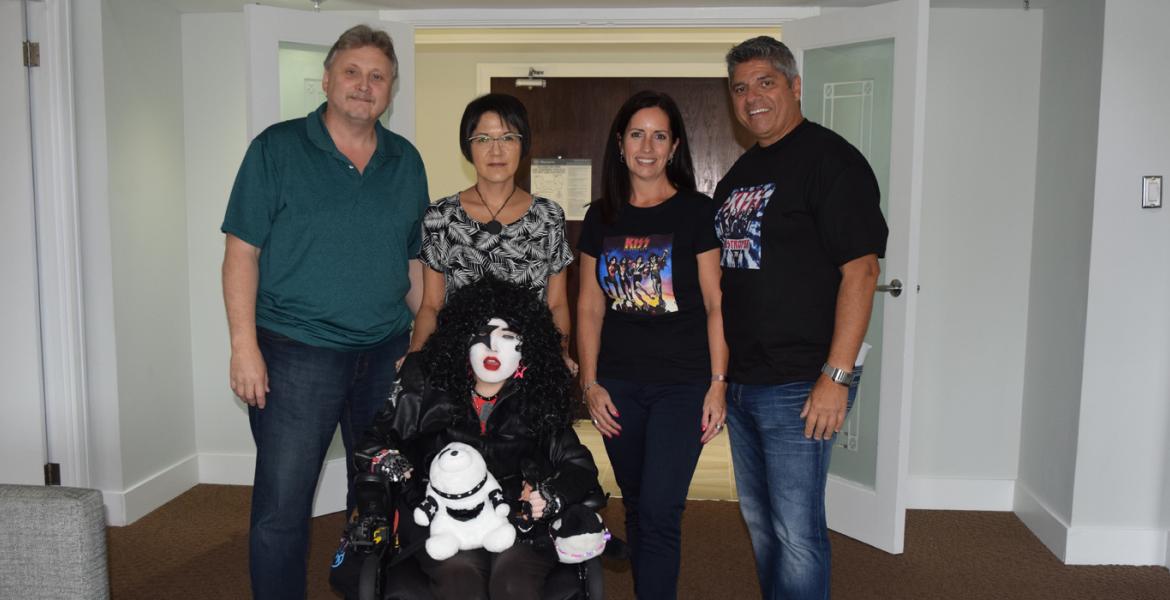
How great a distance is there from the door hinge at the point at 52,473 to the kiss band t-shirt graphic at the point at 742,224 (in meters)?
2.63

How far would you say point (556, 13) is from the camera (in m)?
3.57

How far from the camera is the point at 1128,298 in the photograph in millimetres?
2973

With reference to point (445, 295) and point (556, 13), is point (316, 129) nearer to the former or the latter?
point (445, 295)

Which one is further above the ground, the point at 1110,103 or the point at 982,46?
the point at 982,46

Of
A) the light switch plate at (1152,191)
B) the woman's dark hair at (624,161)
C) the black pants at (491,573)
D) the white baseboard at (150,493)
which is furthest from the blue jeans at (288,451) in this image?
the light switch plate at (1152,191)

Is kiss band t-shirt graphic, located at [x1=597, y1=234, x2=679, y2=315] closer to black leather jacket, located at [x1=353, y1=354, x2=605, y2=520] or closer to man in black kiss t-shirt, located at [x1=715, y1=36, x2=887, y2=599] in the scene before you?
man in black kiss t-shirt, located at [x1=715, y1=36, x2=887, y2=599]

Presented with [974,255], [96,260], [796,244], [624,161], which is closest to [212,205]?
[96,260]

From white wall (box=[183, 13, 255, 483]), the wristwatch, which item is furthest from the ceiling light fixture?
the wristwatch

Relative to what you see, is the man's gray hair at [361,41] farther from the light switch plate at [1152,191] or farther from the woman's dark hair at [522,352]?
the light switch plate at [1152,191]

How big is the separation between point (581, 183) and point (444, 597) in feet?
12.3

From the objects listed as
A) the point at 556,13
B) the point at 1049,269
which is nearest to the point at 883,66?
the point at 1049,269

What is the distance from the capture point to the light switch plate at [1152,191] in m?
2.92

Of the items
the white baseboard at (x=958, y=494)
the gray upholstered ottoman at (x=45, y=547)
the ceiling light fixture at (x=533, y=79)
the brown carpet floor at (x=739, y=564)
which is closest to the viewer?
the gray upholstered ottoman at (x=45, y=547)

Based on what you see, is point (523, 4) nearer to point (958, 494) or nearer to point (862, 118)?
point (862, 118)
